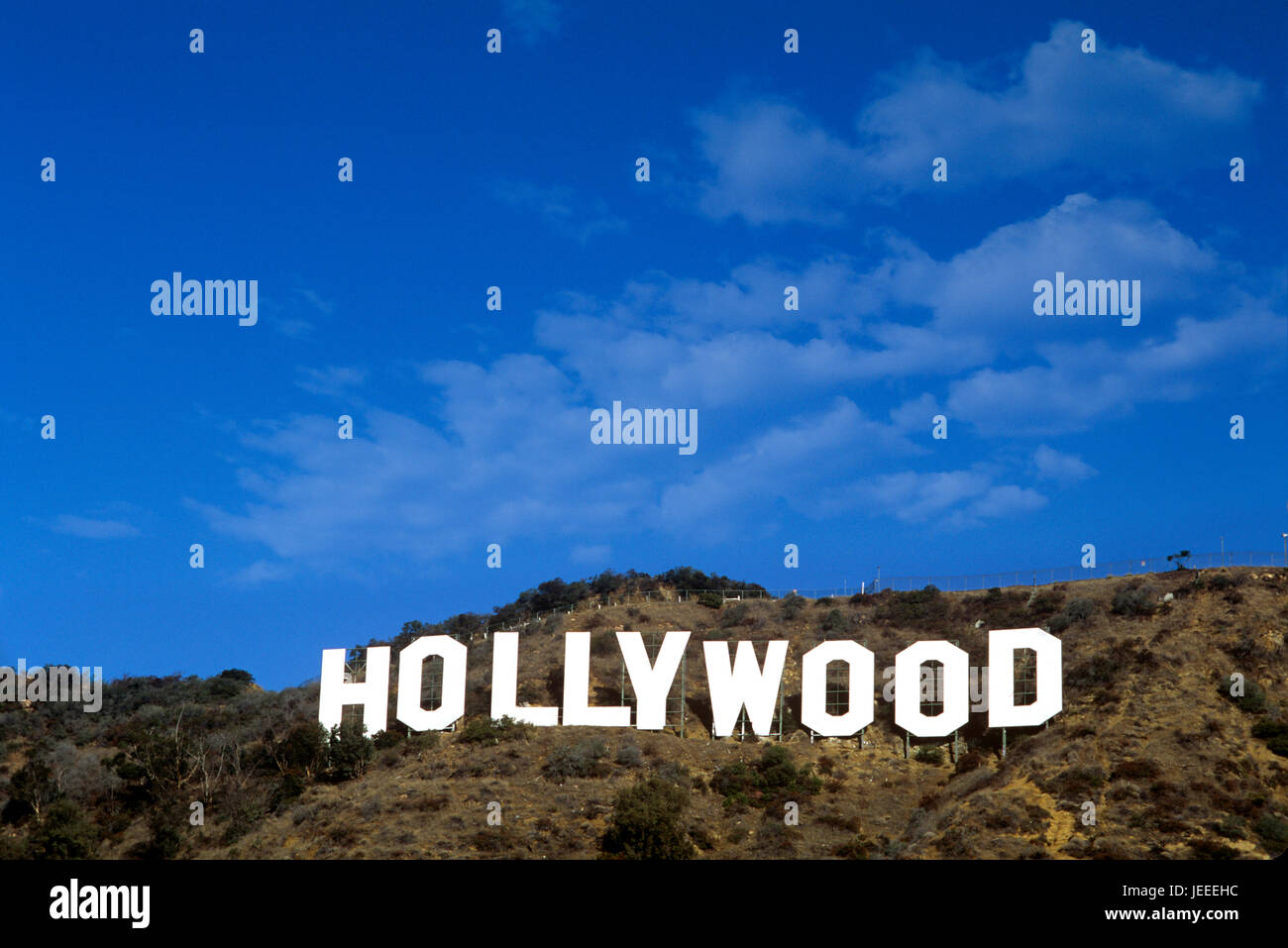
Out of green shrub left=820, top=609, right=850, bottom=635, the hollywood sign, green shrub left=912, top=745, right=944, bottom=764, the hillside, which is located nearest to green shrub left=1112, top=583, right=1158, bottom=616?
the hillside

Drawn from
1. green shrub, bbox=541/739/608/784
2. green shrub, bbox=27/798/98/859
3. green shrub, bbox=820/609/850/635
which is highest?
Answer: green shrub, bbox=820/609/850/635

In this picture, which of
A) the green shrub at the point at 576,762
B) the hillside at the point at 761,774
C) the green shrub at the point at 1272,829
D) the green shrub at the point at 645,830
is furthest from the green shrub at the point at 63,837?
the green shrub at the point at 1272,829

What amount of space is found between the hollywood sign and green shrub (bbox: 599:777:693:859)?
7.84m

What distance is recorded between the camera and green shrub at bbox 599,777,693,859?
45.9 meters

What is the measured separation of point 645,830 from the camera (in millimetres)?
46500

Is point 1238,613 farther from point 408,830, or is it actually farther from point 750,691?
point 408,830

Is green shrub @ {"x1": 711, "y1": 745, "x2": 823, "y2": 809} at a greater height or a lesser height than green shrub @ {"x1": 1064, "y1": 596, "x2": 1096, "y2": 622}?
lesser

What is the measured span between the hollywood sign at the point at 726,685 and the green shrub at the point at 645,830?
784 cm

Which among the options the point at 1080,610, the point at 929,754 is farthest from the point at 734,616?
the point at 929,754

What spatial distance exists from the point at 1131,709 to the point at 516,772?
29137 mm

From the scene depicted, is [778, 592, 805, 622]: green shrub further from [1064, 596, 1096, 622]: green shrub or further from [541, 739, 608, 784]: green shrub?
[541, 739, 608, 784]: green shrub

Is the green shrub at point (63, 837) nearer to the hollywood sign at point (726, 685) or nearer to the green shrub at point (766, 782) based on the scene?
the hollywood sign at point (726, 685)

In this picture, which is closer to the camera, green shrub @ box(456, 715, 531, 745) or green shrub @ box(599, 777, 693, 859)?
green shrub @ box(599, 777, 693, 859)

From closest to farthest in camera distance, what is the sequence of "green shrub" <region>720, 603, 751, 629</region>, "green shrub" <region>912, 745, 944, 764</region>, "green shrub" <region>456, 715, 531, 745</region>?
"green shrub" <region>912, 745, 944, 764</region>
"green shrub" <region>456, 715, 531, 745</region>
"green shrub" <region>720, 603, 751, 629</region>
